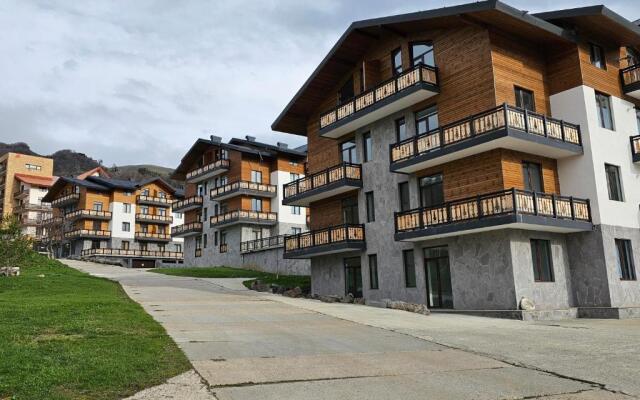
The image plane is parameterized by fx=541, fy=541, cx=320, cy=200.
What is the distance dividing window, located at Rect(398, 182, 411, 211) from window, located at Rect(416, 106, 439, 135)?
2.56 metres

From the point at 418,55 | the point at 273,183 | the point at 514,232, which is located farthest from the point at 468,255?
the point at 273,183

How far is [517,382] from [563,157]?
1640 centimetres

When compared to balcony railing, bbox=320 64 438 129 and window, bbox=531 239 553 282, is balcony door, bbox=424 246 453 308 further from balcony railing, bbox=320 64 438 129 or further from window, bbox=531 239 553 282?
balcony railing, bbox=320 64 438 129

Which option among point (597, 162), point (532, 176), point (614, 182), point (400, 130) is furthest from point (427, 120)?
point (614, 182)

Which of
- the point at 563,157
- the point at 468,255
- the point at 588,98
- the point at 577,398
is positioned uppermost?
the point at 588,98

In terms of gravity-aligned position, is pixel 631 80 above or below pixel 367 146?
above

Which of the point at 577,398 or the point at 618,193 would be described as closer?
the point at 577,398

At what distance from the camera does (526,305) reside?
2002 cm

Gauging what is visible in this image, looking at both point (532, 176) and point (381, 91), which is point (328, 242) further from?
point (532, 176)

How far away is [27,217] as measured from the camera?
303 ft

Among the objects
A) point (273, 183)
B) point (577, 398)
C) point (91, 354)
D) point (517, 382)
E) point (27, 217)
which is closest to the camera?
point (577, 398)

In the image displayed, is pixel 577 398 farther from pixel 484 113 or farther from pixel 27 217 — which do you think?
pixel 27 217

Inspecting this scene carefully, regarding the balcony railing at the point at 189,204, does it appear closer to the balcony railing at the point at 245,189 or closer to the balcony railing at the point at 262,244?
the balcony railing at the point at 245,189

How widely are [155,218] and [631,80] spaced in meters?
66.1
